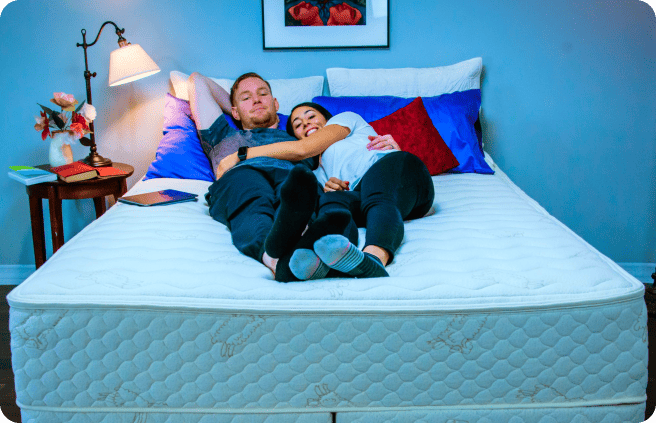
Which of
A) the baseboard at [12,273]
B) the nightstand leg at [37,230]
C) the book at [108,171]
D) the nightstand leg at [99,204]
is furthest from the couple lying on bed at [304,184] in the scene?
the baseboard at [12,273]

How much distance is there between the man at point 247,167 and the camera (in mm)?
1345

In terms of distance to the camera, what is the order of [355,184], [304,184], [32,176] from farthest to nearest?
1. [32,176]
2. [355,184]
3. [304,184]

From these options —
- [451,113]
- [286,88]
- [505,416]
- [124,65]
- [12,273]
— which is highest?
[124,65]

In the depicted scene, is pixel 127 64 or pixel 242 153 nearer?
pixel 242 153

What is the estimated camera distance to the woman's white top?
1884mm

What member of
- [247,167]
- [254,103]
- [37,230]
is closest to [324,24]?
[254,103]

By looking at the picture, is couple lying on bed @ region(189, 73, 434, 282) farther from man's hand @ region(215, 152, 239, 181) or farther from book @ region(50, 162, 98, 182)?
book @ region(50, 162, 98, 182)

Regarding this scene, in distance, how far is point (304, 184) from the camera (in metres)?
1.17

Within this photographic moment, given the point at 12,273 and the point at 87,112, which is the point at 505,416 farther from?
the point at 12,273

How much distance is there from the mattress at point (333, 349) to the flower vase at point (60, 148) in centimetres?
134

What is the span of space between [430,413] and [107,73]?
7.49 feet

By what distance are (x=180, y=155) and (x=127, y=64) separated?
0.50 meters

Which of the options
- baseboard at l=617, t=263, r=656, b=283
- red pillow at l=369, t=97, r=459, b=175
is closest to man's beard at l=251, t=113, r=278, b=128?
red pillow at l=369, t=97, r=459, b=175

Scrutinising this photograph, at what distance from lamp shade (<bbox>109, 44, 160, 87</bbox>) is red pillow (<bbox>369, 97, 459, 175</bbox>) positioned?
3.50 ft
